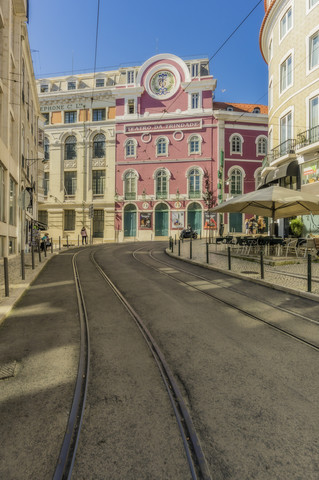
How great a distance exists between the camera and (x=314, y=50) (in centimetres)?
1738

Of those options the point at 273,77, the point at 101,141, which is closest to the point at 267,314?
the point at 273,77

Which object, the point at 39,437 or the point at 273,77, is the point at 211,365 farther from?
the point at 273,77

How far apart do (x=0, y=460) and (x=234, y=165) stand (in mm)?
37659

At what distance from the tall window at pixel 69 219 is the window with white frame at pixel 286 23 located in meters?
29.0

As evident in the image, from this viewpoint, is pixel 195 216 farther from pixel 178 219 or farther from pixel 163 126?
pixel 163 126

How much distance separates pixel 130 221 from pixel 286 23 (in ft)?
80.4

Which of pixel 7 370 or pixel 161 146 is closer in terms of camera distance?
pixel 7 370

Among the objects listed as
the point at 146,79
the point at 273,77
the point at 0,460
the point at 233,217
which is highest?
the point at 146,79

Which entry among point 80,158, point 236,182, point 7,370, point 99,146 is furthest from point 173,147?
point 7,370

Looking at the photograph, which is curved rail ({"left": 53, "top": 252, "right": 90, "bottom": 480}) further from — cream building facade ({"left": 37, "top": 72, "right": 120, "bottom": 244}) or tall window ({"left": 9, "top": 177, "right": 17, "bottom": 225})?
cream building facade ({"left": 37, "top": 72, "right": 120, "bottom": 244})

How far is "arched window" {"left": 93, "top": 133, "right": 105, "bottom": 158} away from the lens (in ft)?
128

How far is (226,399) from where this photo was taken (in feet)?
8.80

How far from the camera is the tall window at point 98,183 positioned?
38.8 metres

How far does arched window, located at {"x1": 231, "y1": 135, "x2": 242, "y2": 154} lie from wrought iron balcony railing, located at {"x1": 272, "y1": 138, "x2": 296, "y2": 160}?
15291 millimetres
